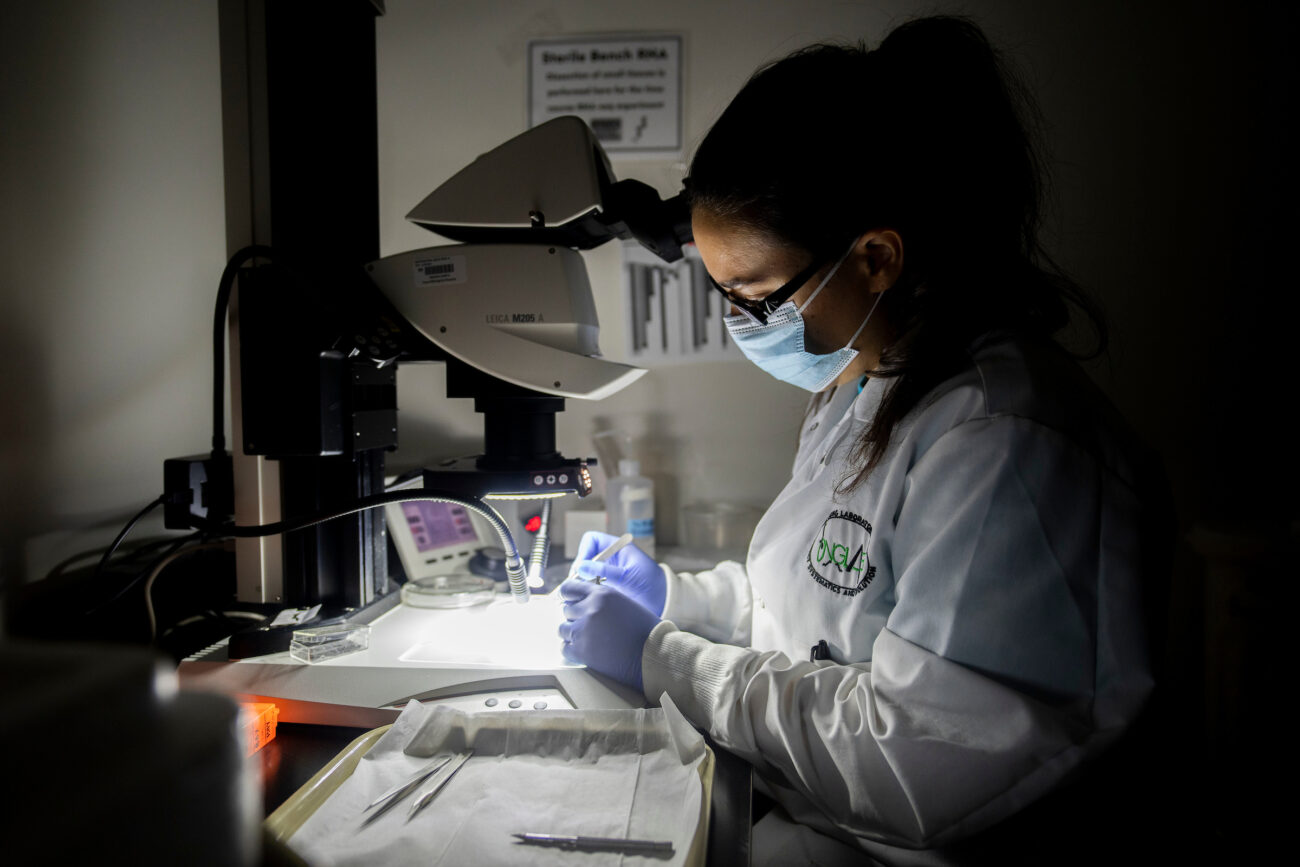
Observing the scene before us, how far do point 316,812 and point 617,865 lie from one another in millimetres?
246

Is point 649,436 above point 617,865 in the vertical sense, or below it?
above

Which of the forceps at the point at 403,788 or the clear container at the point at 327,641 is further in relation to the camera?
the clear container at the point at 327,641

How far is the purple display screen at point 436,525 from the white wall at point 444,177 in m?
0.32

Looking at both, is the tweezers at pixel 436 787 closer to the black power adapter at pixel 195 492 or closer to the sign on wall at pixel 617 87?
the black power adapter at pixel 195 492

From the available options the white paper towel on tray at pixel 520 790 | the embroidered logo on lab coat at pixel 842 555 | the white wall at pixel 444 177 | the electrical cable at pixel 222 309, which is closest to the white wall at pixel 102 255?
the white wall at pixel 444 177

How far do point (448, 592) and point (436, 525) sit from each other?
25 centimetres

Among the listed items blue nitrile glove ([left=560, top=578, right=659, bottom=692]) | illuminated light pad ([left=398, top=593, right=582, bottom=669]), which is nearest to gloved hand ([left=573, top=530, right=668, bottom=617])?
illuminated light pad ([left=398, top=593, right=582, bottom=669])

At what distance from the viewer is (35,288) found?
3.14ft

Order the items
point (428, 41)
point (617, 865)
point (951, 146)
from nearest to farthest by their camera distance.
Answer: point (617, 865) < point (951, 146) < point (428, 41)

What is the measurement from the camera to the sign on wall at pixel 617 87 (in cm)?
150

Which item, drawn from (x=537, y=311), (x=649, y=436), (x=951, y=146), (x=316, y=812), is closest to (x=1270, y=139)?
(x=951, y=146)

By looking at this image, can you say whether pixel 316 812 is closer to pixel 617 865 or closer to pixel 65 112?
pixel 617 865

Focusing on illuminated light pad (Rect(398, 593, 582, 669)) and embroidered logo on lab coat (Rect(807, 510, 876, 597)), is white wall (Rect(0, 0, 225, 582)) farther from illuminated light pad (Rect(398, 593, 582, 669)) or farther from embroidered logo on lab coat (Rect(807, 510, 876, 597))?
embroidered logo on lab coat (Rect(807, 510, 876, 597))

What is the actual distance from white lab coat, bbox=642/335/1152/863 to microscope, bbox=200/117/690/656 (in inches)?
14.6
